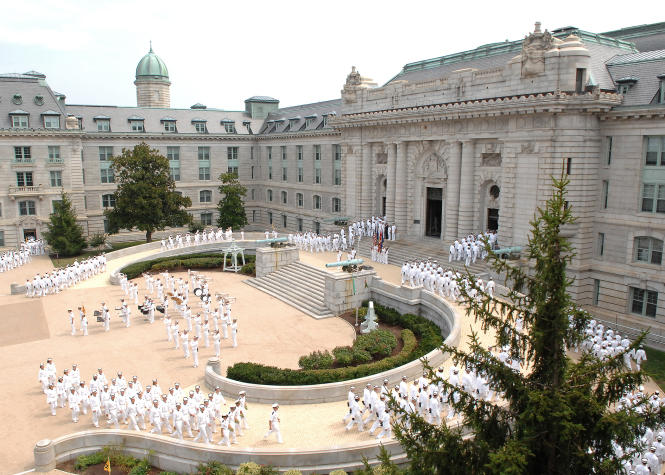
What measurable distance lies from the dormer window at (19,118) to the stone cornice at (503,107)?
110ft

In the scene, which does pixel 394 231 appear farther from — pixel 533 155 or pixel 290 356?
pixel 290 356

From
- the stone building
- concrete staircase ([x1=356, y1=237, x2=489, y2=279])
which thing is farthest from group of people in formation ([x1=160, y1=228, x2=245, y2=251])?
concrete staircase ([x1=356, y1=237, x2=489, y2=279])

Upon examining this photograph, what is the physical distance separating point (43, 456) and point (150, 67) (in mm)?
77681

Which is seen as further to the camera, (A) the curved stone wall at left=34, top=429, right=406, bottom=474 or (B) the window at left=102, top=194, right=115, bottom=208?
(B) the window at left=102, top=194, right=115, bottom=208

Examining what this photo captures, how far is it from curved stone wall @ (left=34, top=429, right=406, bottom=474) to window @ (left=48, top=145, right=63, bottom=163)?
42814 millimetres

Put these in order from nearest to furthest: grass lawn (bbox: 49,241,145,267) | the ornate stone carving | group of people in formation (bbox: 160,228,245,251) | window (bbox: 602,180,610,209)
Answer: window (bbox: 602,180,610,209) < the ornate stone carving < grass lawn (bbox: 49,241,145,267) < group of people in formation (bbox: 160,228,245,251)

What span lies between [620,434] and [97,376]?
19.0 m

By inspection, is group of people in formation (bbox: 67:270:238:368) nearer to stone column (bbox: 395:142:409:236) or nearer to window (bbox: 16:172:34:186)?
stone column (bbox: 395:142:409:236)

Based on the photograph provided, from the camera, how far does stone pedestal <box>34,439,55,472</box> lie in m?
17.8

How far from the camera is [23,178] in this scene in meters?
53.4

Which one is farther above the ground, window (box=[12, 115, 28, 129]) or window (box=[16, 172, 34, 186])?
window (box=[12, 115, 28, 129])

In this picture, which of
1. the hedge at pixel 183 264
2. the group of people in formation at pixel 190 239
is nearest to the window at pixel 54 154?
the group of people in formation at pixel 190 239

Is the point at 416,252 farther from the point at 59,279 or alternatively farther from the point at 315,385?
the point at 59,279

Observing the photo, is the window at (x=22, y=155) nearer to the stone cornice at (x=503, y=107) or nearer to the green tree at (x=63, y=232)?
the green tree at (x=63, y=232)
